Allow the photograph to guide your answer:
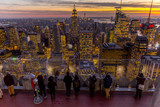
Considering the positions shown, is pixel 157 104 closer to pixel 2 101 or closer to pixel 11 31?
pixel 2 101

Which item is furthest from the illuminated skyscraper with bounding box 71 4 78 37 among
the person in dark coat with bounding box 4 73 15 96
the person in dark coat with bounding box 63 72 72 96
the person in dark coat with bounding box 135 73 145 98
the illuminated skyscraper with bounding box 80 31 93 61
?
the person in dark coat with bounding box 135 73 145 98

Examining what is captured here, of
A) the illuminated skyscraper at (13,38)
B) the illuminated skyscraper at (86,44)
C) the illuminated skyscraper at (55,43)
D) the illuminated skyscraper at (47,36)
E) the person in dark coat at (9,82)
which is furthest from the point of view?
the illuminated skyscraper at (47,36)

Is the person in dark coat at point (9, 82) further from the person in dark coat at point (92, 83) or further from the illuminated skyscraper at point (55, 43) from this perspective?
the illuminated skyscraper at point (55, 43)

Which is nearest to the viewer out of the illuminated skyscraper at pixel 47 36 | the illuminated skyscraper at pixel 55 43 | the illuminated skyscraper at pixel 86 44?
the illuminated skyscraper at pixel 86 44

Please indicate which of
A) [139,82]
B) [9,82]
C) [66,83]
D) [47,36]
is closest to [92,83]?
[66,83]

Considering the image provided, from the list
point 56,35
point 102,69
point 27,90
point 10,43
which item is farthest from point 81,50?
point 27,90

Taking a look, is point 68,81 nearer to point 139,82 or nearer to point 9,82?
point 9,82

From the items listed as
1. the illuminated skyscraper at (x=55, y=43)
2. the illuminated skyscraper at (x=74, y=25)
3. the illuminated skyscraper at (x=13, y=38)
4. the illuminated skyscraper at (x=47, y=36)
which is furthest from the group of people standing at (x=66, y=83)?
the illuminated skyscraper at (x=74, y=25)

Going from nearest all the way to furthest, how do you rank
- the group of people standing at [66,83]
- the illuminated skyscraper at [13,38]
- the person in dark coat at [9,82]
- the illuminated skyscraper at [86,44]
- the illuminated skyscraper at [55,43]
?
the group of people standing at [66,83] < the person in dark coat at [9,82] < the illuminated skyscraper at [86,44] < the illuminated skyscraper at [13,38] < the illuminated skyscraper at [55,43]

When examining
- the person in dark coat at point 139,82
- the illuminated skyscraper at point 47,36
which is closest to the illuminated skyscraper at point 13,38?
the illuminated skyscraper at point 47,36

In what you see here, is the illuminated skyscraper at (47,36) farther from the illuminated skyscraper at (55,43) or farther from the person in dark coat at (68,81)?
the person in dark coat at (68,81)

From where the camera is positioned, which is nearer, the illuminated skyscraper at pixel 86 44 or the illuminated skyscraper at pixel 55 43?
the illuminated skyscraper at pixel 86 44

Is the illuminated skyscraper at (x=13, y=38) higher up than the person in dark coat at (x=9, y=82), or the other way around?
the person in dark coat at (x=9, y=82)
